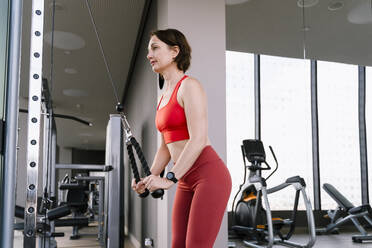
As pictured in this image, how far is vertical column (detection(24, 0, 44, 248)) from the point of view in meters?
0.98

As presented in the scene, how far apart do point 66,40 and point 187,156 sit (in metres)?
4.26

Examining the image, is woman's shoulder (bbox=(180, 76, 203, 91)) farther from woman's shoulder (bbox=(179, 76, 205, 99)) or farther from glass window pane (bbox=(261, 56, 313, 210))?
glass window pane (bbox=(261, 56, 313, 210))

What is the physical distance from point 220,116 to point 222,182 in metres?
1.42

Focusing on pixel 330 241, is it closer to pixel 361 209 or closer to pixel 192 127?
pixel 361 209

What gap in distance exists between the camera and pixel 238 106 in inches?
219

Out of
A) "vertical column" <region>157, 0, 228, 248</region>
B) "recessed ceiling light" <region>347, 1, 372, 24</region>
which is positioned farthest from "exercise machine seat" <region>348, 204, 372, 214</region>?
"vertical column" <region>157, 0, 228, 248</region>

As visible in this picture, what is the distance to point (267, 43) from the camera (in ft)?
16.8

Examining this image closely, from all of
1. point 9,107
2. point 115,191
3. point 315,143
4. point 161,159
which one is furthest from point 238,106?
point 9,107

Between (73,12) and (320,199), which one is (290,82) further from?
(73,12)

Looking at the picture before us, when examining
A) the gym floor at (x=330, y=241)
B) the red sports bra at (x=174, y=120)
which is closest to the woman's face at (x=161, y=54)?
the red sports bra at (x=174, y=120)

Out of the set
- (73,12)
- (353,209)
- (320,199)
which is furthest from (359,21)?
(73,12)

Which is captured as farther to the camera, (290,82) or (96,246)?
(290,82)

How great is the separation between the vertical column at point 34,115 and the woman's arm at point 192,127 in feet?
1.42

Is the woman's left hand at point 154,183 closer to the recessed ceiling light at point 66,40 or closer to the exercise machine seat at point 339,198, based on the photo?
the recessed ceiling light at point 66,40
